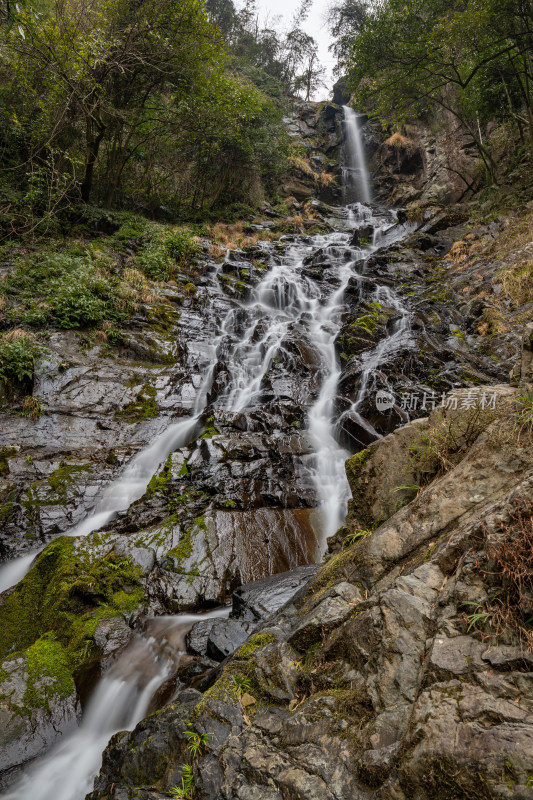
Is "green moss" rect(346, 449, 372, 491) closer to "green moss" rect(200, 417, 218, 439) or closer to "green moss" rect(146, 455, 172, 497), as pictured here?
"green moss" rect(146, 455, 172, 497)

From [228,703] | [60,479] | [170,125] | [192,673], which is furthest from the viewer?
[170,125]

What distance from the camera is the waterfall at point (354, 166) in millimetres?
28172

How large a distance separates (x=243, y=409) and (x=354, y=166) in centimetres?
2884

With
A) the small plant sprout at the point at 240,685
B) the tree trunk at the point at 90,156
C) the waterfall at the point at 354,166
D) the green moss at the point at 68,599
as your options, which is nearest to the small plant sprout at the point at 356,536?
the small plant sprout at the point at 240,685

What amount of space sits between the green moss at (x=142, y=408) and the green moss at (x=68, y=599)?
362cm

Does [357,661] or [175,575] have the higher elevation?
[357,661]

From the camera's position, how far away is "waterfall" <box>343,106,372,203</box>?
92.4 ft

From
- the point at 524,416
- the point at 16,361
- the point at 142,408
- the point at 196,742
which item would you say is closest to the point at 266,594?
the point at 196,742

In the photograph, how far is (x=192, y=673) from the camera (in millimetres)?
3930

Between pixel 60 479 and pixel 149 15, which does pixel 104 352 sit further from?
pixel 149 15

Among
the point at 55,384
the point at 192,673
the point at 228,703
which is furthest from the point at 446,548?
the point at 55,384

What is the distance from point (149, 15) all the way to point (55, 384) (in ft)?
43.6

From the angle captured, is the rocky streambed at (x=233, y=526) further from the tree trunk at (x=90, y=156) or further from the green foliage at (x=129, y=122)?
the tree trunk at (x=90, y=156)

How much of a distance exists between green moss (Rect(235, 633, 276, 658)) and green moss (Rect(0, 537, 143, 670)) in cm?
229
